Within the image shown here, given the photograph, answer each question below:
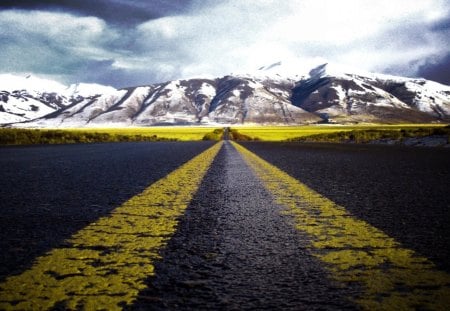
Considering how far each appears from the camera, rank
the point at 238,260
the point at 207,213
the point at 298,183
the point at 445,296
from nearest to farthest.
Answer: the point at 445,296 → the point at 238,260 → the point at 207,213 → the point at 298,183

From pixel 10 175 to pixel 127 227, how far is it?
6262mm

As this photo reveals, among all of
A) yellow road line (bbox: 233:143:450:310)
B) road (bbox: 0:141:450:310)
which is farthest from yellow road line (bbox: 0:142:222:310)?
yellow road line (bbox: 233:143:450:310)

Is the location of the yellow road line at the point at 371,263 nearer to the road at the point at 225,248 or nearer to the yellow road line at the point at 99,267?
the road at the point at 225,248

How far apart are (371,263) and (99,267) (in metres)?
1.84

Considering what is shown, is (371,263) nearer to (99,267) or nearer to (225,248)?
(225,248)

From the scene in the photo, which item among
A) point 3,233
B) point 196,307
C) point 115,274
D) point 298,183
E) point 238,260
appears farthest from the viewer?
point 298,183

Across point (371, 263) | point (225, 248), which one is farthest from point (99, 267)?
point (371, 263)

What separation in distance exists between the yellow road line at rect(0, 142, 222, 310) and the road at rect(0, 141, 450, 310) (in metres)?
0.01

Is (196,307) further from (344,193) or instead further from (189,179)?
(189,179)

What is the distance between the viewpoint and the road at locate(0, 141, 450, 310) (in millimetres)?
2395

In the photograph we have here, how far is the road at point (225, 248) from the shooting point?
2395 millimetres

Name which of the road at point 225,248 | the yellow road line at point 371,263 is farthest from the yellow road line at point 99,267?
the yellow road line at point 371,263

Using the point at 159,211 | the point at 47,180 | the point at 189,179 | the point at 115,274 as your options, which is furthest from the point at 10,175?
the point at 115,274

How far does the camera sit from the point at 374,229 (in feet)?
13.6
